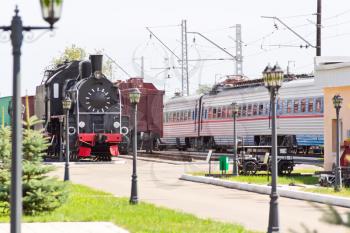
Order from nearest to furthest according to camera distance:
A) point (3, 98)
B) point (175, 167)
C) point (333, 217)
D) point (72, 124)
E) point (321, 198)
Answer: point (333, 217), point (321, 198), point (175, 167), point (72, 124), point (3, 98)

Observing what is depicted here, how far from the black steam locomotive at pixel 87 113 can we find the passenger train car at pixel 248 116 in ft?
24.4

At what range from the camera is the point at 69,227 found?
1384 centimetres

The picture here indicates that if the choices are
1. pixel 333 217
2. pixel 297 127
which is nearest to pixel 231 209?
pixel 333 217

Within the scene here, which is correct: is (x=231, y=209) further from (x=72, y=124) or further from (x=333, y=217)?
(x=72, y=124)

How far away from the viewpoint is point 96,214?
1580 cm

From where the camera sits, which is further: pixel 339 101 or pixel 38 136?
pixel 339 101

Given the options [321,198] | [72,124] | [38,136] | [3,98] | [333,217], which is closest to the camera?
[333,217]

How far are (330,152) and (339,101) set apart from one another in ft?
19.0

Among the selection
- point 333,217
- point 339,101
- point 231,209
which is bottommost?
point 231,209

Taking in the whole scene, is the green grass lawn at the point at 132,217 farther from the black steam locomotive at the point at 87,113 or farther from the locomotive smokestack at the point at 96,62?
the locomotive smokestack at the point at 96,62

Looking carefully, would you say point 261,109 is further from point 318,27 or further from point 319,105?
point 318,27

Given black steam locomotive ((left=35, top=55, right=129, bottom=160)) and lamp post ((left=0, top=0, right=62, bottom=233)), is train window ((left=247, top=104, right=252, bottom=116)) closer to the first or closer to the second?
black steam locomotive ((left=35, top=55, right=129, bottom=160))

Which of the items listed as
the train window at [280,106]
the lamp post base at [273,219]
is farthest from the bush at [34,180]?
the train window at [280,106]

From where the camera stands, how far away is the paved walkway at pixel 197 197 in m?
16.5
